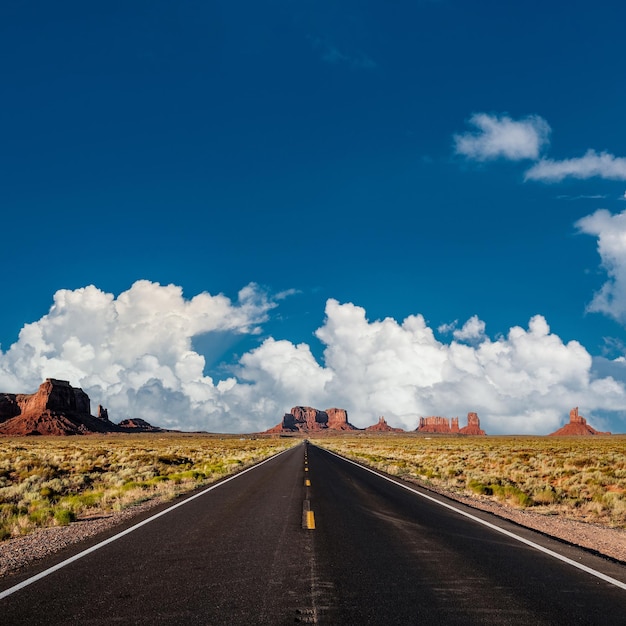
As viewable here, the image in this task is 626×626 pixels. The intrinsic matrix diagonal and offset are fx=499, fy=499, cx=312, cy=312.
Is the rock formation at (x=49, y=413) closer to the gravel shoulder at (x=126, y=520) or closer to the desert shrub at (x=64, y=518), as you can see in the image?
the desert shrub at (x=64, y=518)

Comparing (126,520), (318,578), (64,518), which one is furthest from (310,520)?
(64,518)

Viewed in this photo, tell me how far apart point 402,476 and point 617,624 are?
20462mm

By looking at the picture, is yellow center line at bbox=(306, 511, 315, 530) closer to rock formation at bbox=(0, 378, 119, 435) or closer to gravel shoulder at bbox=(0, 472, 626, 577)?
gravel shoulder at bbox=(0, 472, 626, 577)

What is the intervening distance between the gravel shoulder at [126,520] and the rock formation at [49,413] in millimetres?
150961

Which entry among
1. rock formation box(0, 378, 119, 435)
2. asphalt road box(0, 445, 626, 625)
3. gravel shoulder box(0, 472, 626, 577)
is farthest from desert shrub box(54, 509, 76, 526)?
rock formation box(0, 378, 119, 435)

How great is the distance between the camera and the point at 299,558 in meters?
7.68

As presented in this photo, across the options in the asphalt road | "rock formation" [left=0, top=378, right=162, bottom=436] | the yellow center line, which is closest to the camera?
the asphalt road

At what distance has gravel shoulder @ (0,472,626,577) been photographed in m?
8.30

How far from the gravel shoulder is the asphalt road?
576 millimetres

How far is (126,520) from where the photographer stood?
11.4m

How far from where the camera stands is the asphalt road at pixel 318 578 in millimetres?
5254

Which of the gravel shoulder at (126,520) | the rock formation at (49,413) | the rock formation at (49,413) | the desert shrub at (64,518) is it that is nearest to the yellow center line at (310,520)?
the gravel shoulder at (126,520)

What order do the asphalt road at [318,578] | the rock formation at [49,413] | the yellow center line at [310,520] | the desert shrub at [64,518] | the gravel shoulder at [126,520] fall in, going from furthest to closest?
the rock formation at [49,413]
the desert shrub at [64,518]
the yellow center line at [310,520]
the gravel shoulder at [126,520]
the asphalt road at [318,578]

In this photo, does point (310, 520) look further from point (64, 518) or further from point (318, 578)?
point (64, 518)
